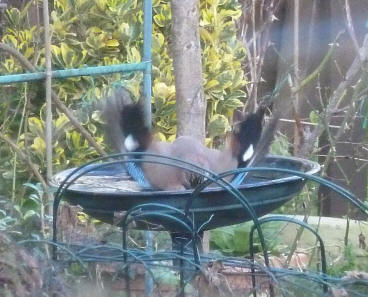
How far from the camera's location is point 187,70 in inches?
152

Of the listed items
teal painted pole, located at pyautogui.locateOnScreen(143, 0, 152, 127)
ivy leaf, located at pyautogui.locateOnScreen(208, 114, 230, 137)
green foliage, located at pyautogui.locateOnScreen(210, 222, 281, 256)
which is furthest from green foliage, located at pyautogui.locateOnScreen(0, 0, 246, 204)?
green foliage, located at pyautogui.locateOnScreen(210, 222, 281, 256)

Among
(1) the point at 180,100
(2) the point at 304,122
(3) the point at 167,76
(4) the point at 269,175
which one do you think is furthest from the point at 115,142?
(2) the point at 304,122

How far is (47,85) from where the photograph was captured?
12.7 ft

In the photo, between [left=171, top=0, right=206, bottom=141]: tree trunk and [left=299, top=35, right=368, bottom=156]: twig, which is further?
[left=299, top=35, right=368, bottom=156]: twig

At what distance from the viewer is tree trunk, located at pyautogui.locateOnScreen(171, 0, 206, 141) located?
3812mm

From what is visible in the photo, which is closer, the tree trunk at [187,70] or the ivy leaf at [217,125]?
the tree trunk at [187,70]

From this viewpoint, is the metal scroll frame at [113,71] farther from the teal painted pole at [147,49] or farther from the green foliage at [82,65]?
the green foliage at [82,65]

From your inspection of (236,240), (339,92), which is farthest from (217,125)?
(339,92)

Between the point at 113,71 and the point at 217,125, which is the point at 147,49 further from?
the point at 217,125

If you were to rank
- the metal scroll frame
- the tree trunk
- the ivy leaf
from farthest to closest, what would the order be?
1. the ivy leaf
2. the tree trunk
3. the metal scroll frame

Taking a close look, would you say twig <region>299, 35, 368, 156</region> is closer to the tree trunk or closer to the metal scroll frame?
the tree trunk

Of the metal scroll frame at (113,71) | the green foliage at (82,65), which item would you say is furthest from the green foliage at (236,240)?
the metal scroll frame at (113,71)

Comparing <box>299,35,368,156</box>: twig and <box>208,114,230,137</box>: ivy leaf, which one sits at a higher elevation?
<box>299,35,368,156</box>: twig

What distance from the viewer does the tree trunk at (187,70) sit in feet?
12.5
